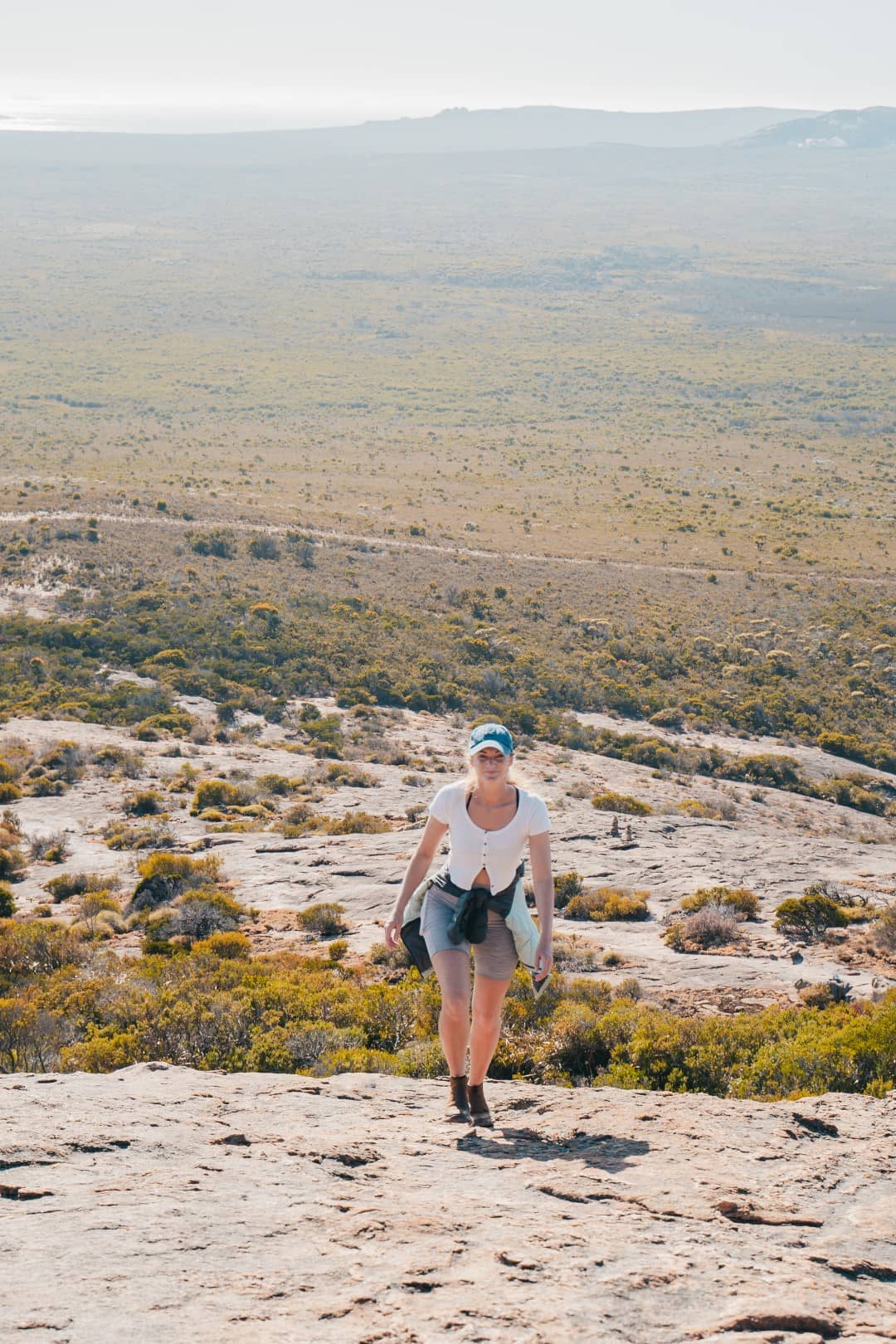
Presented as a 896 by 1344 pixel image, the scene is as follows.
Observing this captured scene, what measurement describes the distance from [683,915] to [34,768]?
13.3 meters

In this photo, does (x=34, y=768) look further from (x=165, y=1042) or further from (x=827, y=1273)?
(x=827, y=1273)

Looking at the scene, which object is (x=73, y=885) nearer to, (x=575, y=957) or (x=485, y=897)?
(x=575, y=957)

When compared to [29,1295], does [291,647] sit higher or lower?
lower

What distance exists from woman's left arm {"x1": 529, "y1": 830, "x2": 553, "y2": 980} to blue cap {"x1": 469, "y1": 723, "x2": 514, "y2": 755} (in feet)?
1.54

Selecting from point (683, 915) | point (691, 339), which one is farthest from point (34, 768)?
point (691, 339)

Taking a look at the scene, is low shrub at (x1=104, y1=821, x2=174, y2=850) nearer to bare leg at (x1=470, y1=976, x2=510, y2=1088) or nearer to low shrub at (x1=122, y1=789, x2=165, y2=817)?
low shrub at (x1=122, y1=789, x2=165, y2=817)

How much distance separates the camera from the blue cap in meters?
5.35

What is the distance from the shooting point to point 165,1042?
766 cm

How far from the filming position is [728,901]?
12.1 m

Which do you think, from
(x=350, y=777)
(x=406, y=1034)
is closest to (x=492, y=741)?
(x=406, y=1034)

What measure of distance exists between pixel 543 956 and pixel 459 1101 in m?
1.03

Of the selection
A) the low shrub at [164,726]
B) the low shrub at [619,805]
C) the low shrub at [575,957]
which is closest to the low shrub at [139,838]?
the low shrub at [575,957]

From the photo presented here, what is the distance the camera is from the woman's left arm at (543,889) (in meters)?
5.31

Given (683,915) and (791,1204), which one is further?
(683,915)
